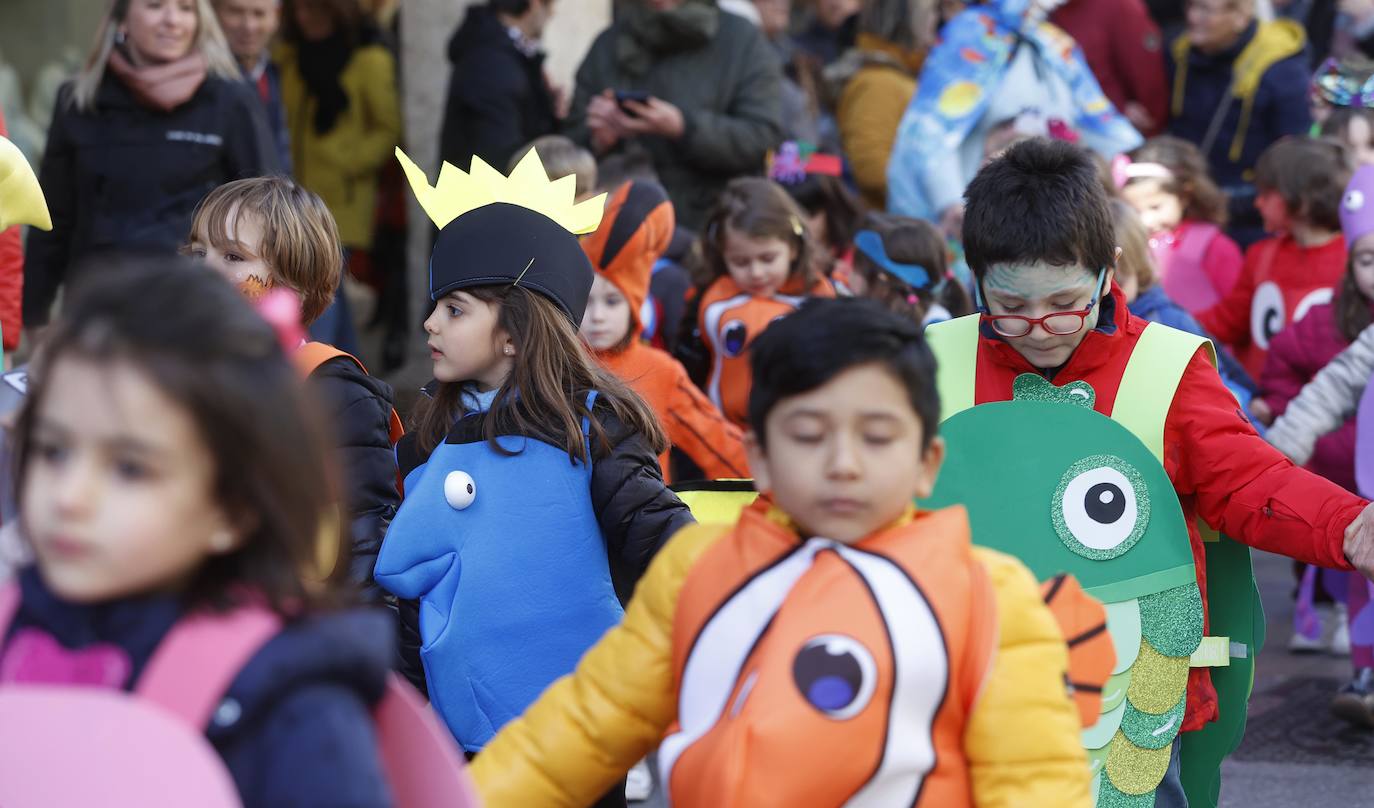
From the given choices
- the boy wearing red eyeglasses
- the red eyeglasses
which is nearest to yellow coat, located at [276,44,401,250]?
the boy wearing red eyeglasses

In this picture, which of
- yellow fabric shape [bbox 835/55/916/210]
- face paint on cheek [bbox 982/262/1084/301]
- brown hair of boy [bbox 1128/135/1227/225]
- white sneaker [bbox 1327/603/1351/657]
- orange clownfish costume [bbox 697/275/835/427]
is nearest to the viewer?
face paint on cheek [bbox 982/262/1084/301]

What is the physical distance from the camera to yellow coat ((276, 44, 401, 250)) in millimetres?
9469

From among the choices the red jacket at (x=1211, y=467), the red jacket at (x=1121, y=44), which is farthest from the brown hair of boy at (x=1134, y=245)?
the red jacket at (x=1121, y=44)

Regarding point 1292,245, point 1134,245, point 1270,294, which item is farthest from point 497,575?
point 1292,245

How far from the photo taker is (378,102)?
9461mm

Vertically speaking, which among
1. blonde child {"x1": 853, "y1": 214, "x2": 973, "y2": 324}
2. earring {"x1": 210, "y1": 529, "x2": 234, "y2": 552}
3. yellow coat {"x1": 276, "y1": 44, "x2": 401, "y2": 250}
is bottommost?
yellow coat {"x1": 276, "y1": 44, "x2": 401, "y2": 250}

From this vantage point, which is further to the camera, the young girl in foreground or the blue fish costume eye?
the blue fish costume eye

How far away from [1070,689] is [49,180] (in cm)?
434

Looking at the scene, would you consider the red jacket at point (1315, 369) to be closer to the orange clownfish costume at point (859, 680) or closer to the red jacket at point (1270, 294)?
the red jacket at point (1270, 294)

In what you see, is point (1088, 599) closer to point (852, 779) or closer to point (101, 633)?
point (852, 779)

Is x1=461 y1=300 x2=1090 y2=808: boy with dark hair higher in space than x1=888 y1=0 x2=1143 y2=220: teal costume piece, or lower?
higher

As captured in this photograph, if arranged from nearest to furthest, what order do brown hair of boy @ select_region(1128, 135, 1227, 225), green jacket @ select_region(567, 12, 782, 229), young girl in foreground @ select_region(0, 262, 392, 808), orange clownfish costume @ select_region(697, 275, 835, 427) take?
young girl in foreground @ select_region(0, 262, 392, 808) → orange clownfish costume @ select_region(697, 275, 835, 427) → green jacket @ select_region(567, 12, 782, 229) → brown hair of boy @ select_region(1128, 135, 1227, 225)

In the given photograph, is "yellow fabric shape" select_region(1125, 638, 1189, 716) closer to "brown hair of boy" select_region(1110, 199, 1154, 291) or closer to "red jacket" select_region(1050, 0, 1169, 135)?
"brown hair of boy" select_region(1110, 199, 1154, 291)

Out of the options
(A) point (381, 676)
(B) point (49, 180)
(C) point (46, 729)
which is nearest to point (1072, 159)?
(A) point (381, 676)
